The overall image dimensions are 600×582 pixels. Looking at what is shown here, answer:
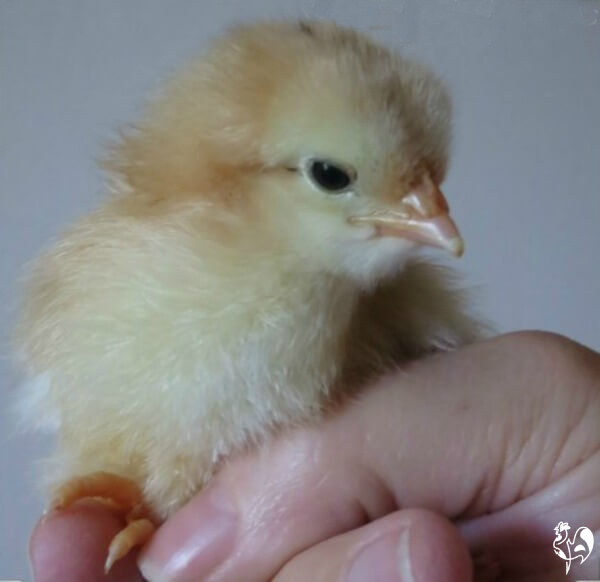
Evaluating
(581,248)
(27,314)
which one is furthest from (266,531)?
(581,248)

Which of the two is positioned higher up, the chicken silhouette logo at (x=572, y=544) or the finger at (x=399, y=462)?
the finger at (x=399, y=462)

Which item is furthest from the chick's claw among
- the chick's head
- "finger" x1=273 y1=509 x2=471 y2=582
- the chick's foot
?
the chick's head

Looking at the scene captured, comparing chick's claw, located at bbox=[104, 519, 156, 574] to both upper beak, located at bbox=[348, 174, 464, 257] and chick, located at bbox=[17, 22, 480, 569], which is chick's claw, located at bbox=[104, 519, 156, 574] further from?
upper beak, located at bbox=[348, 174, 464, 257]

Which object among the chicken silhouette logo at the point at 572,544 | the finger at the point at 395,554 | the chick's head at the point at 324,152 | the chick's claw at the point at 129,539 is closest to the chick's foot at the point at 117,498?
the chick's claw at the point at 129,539

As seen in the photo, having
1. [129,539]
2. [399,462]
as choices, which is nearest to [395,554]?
[399,462]

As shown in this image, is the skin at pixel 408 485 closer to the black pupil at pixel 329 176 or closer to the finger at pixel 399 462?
the finger at pixel 399 462

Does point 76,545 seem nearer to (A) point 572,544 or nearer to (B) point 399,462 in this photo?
(B) point 399,462

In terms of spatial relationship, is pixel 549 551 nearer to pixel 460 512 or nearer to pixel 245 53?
pixel 460 512
